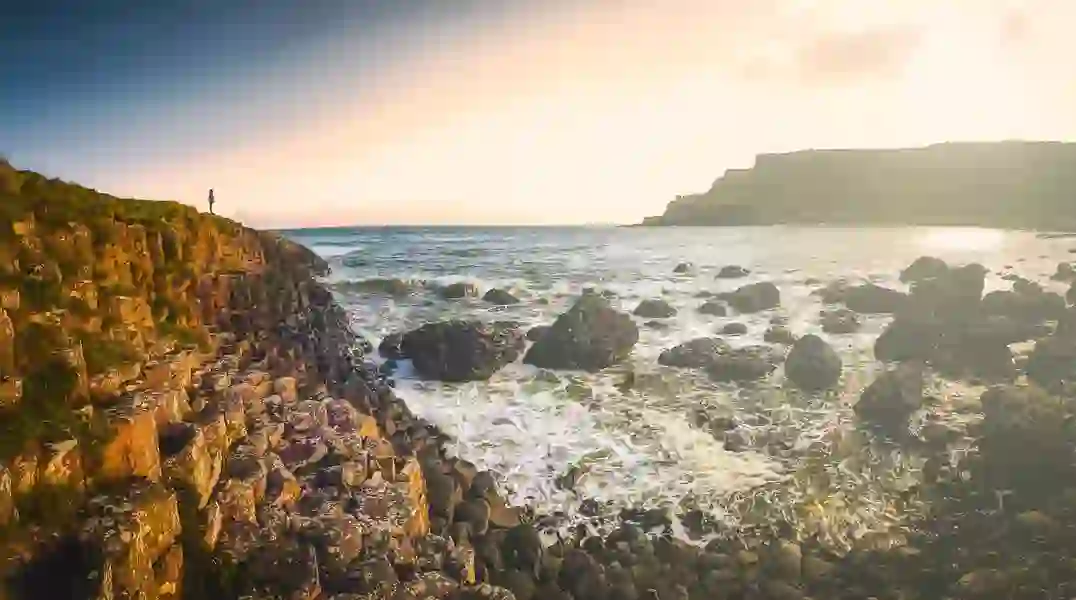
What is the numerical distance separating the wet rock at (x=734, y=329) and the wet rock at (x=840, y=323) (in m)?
3.03

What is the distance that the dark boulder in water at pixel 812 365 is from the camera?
68.3 ft

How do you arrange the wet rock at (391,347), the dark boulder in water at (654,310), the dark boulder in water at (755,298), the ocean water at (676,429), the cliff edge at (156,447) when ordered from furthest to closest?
the dark boulder in water at (755,298)
the dark boulder in water at (654,310)
the wet rock at (391,347)
the ocean water at (676,429)
the cliff edge at (156,447)

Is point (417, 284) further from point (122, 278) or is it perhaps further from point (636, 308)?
point (122, 278)

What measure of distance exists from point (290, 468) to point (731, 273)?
31.4 m

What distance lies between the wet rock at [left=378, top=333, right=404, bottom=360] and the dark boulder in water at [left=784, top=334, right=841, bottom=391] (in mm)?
12317

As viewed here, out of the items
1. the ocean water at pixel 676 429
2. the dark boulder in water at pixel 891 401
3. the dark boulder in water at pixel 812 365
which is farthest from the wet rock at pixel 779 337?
the dark boulder in water at pixel 891 401

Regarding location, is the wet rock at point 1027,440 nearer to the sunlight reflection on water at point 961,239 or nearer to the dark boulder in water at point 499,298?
the dark boulder in water at point 499,298

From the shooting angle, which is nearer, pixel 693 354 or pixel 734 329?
pixel 693 354

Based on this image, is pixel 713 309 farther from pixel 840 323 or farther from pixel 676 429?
pixel 676 429

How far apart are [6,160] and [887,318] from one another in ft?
92.9

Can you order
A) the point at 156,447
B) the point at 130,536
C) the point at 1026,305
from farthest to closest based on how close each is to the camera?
the point at 1026,305, the point at 156,447, the point at 130,536

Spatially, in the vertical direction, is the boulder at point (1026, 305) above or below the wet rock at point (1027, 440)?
above

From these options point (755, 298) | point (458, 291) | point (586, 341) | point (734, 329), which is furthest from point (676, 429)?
point (458, 291)

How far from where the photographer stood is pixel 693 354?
22625mm
